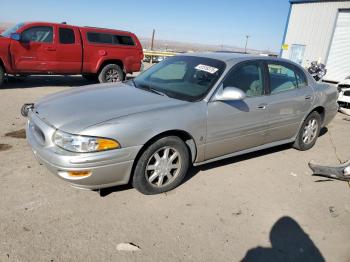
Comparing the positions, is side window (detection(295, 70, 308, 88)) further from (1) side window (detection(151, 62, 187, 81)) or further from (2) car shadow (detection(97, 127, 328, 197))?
(1) side window (detection(151, 62, 187, 81))

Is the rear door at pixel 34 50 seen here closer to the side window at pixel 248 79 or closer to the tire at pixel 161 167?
the side window at pixel 248 79

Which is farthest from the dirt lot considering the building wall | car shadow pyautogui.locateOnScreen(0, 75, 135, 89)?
the building wall

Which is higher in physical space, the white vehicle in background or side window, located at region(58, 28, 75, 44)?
side window, located at region(58, 28, 75, 44)

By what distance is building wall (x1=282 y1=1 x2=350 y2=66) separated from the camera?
17.1 m

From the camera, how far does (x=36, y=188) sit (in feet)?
12.2

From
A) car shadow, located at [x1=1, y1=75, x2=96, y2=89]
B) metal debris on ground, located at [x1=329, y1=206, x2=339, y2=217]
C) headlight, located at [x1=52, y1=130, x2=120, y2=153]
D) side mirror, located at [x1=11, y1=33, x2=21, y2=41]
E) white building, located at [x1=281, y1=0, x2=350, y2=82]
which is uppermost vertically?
white building, located at [x1=281, y1=0, x2=350, y2=82]

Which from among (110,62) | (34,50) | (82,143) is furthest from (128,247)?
(110,62)

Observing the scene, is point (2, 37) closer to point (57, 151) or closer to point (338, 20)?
point (57, 151)

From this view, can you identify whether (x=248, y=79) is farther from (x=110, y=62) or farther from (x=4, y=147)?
(x=110, y=62)

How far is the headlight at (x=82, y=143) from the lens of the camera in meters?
3.16

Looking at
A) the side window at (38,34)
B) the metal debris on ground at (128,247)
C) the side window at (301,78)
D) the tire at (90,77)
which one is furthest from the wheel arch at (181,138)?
the tire at (90,77)

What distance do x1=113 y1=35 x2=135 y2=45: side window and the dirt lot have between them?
7.11 meters

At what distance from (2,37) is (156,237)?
27.3ft

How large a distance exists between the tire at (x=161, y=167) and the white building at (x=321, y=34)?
631 inches
